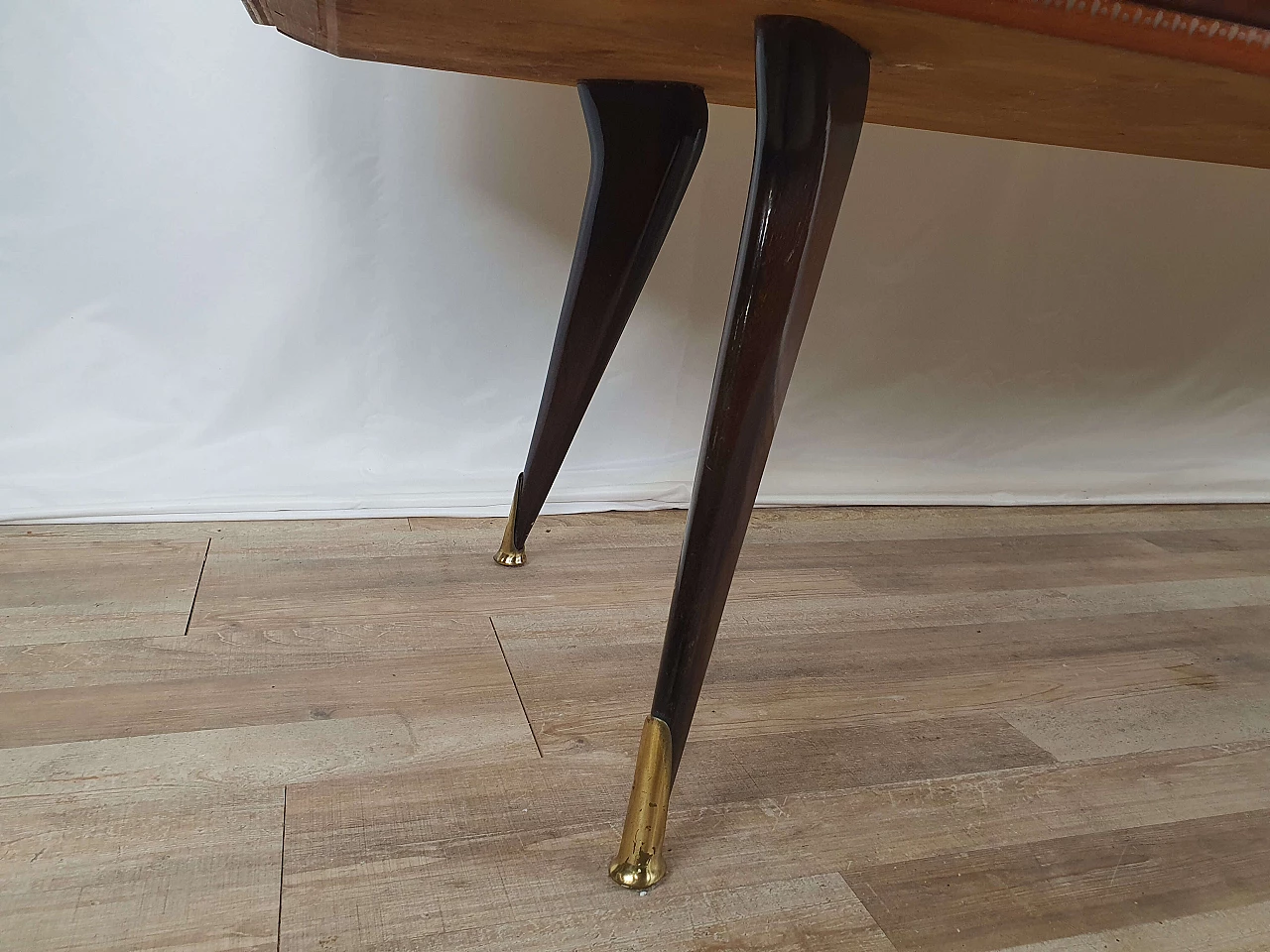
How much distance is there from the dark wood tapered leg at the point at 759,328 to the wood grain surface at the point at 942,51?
28 millimetres

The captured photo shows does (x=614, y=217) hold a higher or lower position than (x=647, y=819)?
higher

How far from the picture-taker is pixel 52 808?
0.63 metres

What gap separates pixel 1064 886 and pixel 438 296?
0.95 metres

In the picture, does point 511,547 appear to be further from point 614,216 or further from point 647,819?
point 647,819

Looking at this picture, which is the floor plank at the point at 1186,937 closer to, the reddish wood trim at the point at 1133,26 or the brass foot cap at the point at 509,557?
the reddish wood trim at the point at 1133,26

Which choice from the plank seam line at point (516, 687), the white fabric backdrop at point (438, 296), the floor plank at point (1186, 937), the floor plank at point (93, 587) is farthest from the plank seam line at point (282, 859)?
the white fabric backdrop at point (438, 296)

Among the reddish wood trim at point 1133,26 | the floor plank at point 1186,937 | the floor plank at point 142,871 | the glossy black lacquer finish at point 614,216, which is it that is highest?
the reddish wood trim at point 1133,26

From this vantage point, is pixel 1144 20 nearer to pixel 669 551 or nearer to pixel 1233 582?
pixel 669 551

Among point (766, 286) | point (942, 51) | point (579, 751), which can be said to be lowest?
point (579, 751)

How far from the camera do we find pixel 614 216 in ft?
3.01

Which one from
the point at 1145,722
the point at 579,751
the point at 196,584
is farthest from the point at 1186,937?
the point at 196,584

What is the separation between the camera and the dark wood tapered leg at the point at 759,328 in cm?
56

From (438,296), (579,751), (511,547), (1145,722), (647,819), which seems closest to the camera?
(647,819)

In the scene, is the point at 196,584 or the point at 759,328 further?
the point at 196,584
